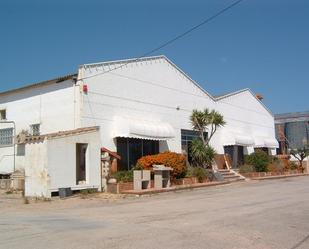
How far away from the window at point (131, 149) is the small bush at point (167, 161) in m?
2.25

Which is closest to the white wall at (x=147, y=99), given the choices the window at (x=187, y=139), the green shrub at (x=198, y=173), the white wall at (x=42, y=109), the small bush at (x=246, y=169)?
the window at (x=187, y=139)

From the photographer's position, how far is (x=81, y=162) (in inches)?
903

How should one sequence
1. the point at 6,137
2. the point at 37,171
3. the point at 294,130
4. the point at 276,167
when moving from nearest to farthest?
the point at 37,171, the point at 6,137, the point at 276,167, the point at 294,130

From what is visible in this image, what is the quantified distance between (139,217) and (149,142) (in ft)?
54.0

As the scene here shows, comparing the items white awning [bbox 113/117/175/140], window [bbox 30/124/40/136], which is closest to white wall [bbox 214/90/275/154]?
white awning [bbox 113/117/175/140]

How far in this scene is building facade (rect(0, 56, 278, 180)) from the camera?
2533 centimetres

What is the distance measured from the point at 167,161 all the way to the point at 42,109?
8.29 meters

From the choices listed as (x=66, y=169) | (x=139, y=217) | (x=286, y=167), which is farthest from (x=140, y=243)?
(x=286, y=167)

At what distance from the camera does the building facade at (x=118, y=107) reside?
25.3 m

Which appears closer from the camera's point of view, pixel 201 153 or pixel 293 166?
pixel 201 153

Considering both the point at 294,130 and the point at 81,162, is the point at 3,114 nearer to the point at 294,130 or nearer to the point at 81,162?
the point at 81,162

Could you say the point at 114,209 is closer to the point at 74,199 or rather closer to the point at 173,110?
the point at 74,199

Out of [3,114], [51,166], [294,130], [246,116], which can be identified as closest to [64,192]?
[51,166]

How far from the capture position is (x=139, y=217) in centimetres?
1355
